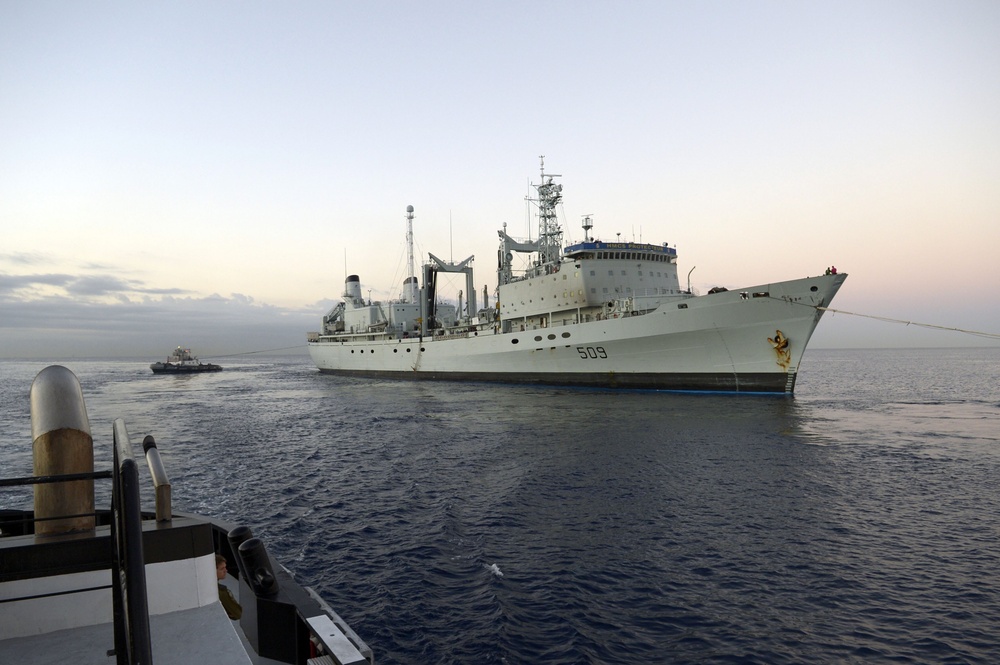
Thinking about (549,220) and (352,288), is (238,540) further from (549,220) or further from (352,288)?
(352,288)

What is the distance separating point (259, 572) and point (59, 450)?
1.82m

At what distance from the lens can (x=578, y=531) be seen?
10719 mm

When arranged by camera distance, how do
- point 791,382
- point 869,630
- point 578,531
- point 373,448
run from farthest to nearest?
point 791,382
point 373,448
point 578,531
point 869,630

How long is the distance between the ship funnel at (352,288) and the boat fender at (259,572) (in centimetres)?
6242

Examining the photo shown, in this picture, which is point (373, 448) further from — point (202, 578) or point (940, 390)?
point (940, 390)

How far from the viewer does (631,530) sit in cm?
1074

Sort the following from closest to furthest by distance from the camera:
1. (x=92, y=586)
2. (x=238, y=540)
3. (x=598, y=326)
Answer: (x=92, y=586), (x=238, y=540), (x=598, y=326)

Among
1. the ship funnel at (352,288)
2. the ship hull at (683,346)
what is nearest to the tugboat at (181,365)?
the ship funnel at (352,288)

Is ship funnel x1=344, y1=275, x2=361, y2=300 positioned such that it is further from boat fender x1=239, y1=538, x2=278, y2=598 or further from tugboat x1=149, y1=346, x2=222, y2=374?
boat fender x1=239, y1=538, x2=278, y2=598

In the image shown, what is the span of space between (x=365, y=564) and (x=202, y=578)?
A: 5.59 m

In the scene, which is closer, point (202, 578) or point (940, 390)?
point (202, 578)

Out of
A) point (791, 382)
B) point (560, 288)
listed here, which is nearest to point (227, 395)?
point (560, 288)

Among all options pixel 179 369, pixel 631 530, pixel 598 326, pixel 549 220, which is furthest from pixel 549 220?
pixel 179 369

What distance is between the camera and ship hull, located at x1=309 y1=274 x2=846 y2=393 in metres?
28.6
